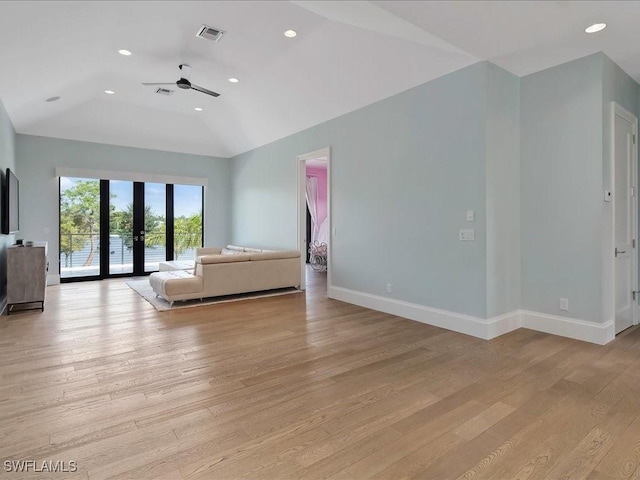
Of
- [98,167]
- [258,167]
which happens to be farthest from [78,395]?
[98,167]

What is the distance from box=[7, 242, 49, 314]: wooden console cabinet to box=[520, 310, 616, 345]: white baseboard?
617 centimetres

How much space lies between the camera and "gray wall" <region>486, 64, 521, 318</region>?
12.3ft

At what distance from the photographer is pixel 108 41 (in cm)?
443

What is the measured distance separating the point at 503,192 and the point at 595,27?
5.27ft

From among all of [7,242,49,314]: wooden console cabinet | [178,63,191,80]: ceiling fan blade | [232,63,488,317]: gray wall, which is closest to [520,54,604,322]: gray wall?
[232,63,488,317]: gray wall

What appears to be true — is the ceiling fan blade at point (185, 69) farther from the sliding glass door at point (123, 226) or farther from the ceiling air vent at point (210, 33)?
the sliding glass door at point (123, 226)

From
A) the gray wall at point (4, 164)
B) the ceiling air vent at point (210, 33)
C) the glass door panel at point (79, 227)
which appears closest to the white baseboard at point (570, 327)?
the ceiling air vent at point (210, 33)

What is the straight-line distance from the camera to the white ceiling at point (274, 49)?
3.00 m

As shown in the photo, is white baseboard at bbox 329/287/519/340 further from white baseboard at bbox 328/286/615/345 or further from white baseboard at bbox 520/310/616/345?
white baseboard at bbox 520/310/616/345

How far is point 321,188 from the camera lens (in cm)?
1184

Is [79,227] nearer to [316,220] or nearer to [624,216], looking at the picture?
[316,220]

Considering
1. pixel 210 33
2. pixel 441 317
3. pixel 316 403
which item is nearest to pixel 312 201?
pixel 210 33

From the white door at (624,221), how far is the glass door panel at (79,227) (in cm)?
912

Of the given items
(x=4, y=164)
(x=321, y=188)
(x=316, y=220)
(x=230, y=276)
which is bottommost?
(x=230, y=276)
